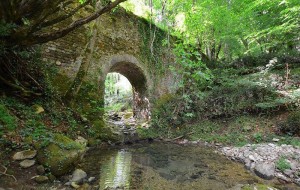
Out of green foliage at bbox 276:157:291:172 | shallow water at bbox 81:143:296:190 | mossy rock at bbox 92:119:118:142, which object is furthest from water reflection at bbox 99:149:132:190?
green foliage at bbox 276:157:291:172

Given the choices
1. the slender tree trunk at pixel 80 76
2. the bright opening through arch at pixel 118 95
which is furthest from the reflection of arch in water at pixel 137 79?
the bright opening through arch at pixel 118 95

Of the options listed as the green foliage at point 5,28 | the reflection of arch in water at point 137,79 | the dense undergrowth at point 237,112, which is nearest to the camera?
the green foliage at point 5,28

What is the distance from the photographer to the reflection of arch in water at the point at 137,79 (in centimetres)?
815

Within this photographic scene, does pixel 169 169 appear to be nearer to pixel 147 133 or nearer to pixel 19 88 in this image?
pixel 147 133

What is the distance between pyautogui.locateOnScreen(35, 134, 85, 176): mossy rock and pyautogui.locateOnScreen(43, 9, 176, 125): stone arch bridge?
8.72 ft

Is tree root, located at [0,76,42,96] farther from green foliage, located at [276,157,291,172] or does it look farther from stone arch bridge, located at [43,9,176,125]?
green foliage, located at [276,157,291,172]

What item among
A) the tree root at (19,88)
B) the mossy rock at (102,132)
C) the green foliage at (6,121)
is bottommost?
the mossy rock at (102,132)

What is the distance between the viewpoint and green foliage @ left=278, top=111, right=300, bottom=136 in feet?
19.8

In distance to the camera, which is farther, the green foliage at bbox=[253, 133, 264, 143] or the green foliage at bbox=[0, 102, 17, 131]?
the green foliage at bbox=[253, 133, 264, 143]

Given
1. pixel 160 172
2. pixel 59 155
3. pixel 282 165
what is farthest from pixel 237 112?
pixel 59 155

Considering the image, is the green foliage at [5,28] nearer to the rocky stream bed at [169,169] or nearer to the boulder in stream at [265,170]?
the rocky stream bed at [169,169]

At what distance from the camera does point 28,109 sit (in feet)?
14.8

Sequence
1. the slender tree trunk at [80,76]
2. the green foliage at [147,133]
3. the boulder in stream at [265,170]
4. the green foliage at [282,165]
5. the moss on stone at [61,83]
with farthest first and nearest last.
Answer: the green foliage at [147,133], the slender tree trunk at [80,76], the moss on stone at [61,83], the green foliage at [282,165], the boulder in stream at [265,170]

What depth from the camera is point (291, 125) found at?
20.1 feet
